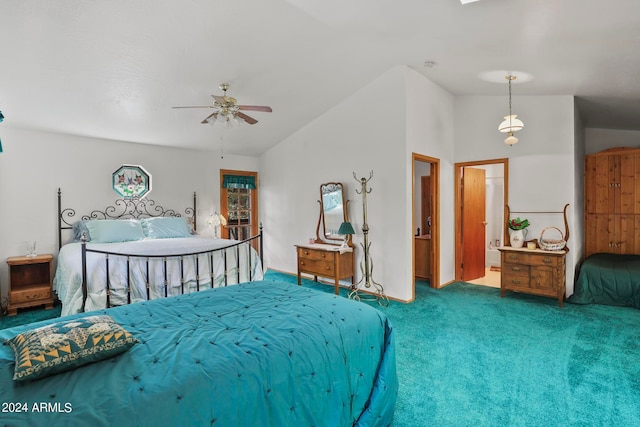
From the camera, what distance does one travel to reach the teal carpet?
2.08 m

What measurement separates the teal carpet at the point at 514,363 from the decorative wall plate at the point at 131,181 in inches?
79.1

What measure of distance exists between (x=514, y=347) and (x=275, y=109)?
4252 mm

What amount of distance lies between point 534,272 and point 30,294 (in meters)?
6.45

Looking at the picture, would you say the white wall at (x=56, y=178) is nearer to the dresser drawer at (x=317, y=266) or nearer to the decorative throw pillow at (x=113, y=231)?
Answer: the decorative throw pillow at (x=113, y=231)

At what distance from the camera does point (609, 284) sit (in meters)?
4.10

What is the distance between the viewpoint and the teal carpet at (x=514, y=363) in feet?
6.82

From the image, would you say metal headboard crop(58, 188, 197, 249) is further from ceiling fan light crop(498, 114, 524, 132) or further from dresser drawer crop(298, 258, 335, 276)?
ceiling fan light crop(498, 114, 524, 132)

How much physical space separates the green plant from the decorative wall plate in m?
5.77

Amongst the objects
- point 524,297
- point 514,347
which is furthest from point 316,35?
point 524,297

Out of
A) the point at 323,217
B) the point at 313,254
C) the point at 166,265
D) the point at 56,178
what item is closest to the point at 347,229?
the point at 313,254

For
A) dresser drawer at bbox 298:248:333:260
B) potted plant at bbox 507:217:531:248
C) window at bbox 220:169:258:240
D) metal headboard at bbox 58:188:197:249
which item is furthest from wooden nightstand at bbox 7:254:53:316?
potted plant at bbox 507:217:531:248

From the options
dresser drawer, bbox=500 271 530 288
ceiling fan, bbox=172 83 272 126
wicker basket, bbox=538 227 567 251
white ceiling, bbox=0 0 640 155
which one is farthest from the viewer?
dresser drawer, bbox=500 271 530 288

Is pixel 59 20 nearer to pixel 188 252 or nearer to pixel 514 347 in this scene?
pixel 188 252

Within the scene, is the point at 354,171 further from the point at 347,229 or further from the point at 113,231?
the point at 113,231
